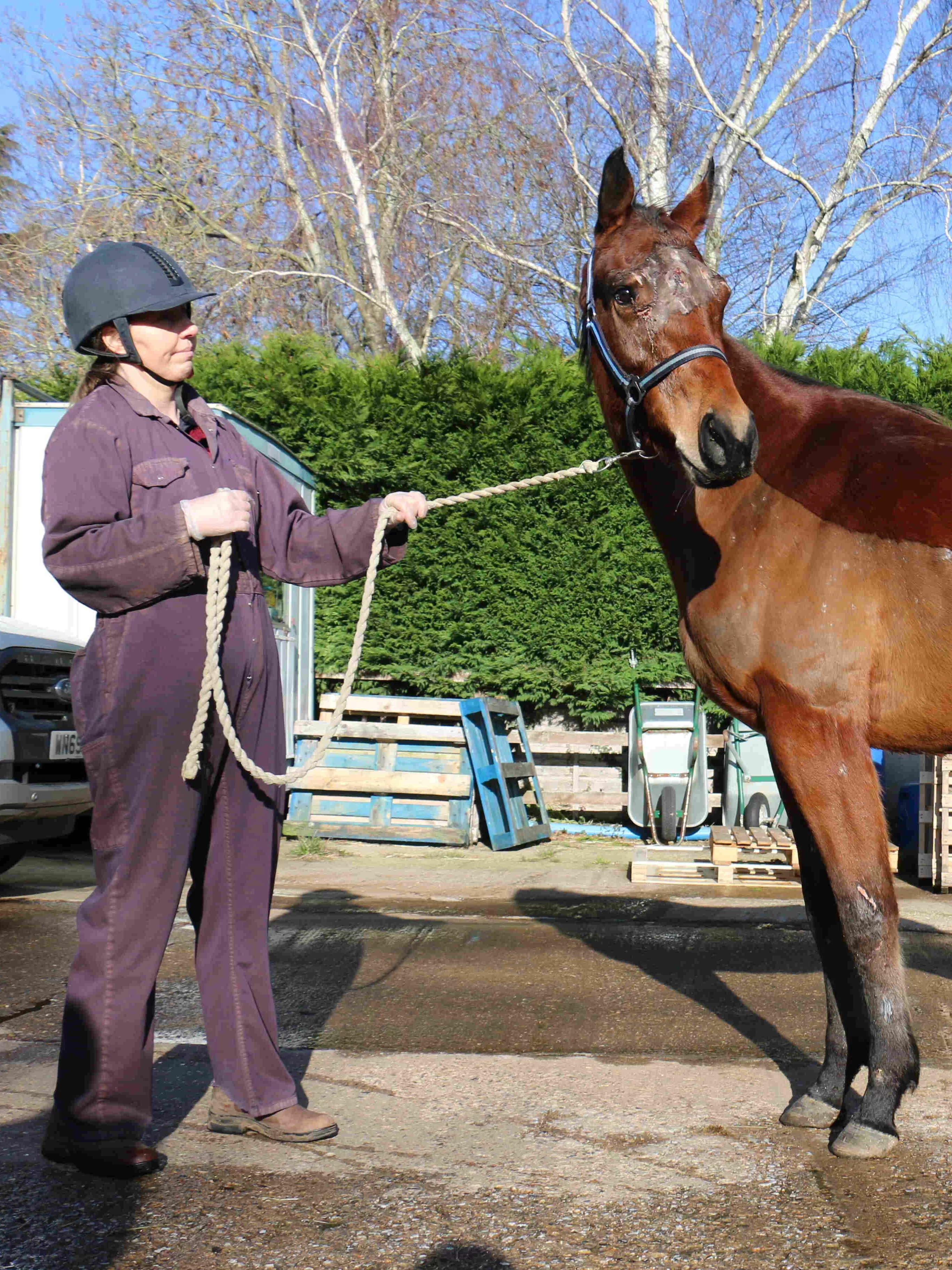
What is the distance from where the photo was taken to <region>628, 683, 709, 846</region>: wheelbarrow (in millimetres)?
8562

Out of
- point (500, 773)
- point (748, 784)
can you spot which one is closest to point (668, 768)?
point (748, 784)

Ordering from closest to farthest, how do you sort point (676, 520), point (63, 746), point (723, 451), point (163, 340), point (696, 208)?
1. point (163, 340)
2. point (723, 451)
3. point (676, 520)
4. point (696, 208)
5. point (63, 746)

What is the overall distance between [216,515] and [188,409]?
491 millimetres

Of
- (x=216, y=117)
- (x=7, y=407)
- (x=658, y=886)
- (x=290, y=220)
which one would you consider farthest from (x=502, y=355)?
(x=658, y=886)

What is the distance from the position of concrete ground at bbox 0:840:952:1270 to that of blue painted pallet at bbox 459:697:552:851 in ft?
9.03

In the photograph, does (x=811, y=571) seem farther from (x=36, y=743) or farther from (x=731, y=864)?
(x=731, y=864)

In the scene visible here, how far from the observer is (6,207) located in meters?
14.4

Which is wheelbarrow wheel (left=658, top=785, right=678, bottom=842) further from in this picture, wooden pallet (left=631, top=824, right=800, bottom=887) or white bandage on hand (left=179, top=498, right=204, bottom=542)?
white bandage on hand (left=179, top=498, right=204, bottom=542)

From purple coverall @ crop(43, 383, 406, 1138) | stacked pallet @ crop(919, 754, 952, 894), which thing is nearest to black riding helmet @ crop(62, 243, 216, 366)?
purple coverall @ crop(43, 383, 406, 1138)

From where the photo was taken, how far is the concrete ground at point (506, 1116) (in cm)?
209

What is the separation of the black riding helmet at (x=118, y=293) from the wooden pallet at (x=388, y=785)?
5.95 m

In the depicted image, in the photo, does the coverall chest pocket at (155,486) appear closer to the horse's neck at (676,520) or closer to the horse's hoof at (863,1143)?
A: the horse's neck at (676,520)

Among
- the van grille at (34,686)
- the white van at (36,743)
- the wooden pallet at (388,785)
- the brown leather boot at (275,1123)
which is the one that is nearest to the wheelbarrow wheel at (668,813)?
the wooden pallet at (388,785)

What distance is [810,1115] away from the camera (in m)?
2.78
